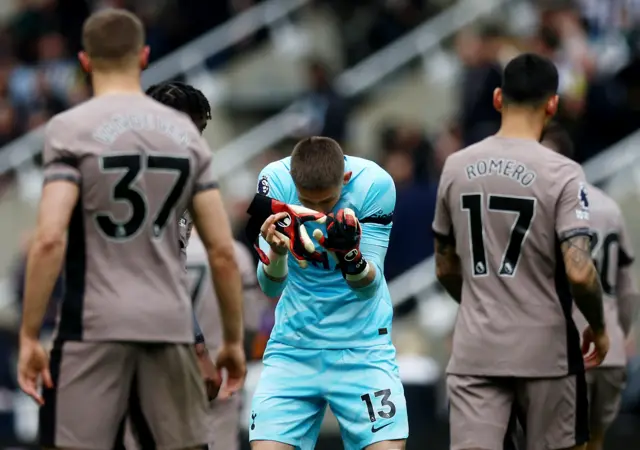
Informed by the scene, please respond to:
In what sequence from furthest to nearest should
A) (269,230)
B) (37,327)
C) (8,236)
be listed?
(8,236) → (269,230) → (37,327)

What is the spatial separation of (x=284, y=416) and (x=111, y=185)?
1802mm

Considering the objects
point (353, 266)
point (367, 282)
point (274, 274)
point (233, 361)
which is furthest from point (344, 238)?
point (233, 361)

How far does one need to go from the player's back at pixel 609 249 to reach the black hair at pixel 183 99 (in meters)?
2.98

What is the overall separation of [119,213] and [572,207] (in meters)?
2.26

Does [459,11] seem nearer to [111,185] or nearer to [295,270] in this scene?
[295,270]

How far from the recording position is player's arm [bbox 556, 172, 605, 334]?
750 cm

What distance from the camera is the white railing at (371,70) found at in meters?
17.1

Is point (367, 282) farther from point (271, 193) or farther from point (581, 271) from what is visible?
point (581, 271)

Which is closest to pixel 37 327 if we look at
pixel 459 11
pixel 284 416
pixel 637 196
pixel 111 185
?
pixel 111 185

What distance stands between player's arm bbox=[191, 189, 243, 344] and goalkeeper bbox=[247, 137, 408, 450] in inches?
40.1

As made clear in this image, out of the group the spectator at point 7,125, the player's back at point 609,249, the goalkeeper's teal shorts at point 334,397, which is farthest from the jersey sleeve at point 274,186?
the spectator at point 7,125

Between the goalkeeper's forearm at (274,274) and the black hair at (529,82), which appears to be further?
the black hair at (529,82)

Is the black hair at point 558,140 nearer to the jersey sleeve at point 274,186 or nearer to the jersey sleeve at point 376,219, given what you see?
the jersey sleeve at point 376,219

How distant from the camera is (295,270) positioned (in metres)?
7.77
